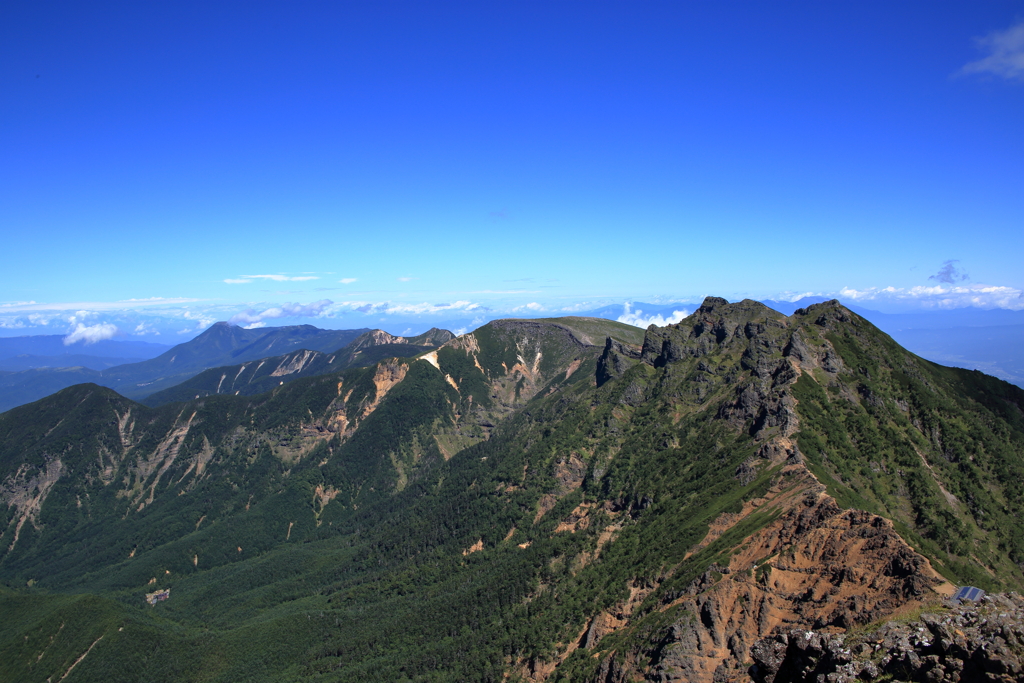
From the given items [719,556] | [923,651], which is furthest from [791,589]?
[923,651]

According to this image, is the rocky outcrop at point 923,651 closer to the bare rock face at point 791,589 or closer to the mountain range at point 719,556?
the bare rock face at point 791,589

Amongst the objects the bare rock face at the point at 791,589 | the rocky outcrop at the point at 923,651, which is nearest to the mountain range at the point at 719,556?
the bare rock face at the point at 791,589

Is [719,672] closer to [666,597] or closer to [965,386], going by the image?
[666,597]

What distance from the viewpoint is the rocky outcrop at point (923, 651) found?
4219 cm

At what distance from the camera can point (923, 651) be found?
46156 mm

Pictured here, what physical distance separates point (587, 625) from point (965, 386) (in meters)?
156

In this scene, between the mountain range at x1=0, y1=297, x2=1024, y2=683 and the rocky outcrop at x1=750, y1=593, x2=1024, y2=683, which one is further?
the mountain range at x1=0, y1=297, x2=1024, y2=683

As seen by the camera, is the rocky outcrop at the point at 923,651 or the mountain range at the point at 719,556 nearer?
the rocky outcrop at the point at 923,651

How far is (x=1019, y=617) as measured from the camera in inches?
1800

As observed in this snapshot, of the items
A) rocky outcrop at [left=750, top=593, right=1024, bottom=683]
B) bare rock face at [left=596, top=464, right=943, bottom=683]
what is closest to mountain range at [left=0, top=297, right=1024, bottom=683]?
bare rock face at [left=596, top=464, right=943, bottom=683]

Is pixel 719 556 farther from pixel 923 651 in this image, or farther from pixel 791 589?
pixel 923 651

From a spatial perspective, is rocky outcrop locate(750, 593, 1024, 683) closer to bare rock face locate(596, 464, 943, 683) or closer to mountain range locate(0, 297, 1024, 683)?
bare rock face locate(596, 464, 943, 683)

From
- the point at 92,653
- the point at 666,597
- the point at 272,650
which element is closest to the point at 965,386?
the point at 666,597

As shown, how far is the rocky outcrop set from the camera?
4219 centimetres
